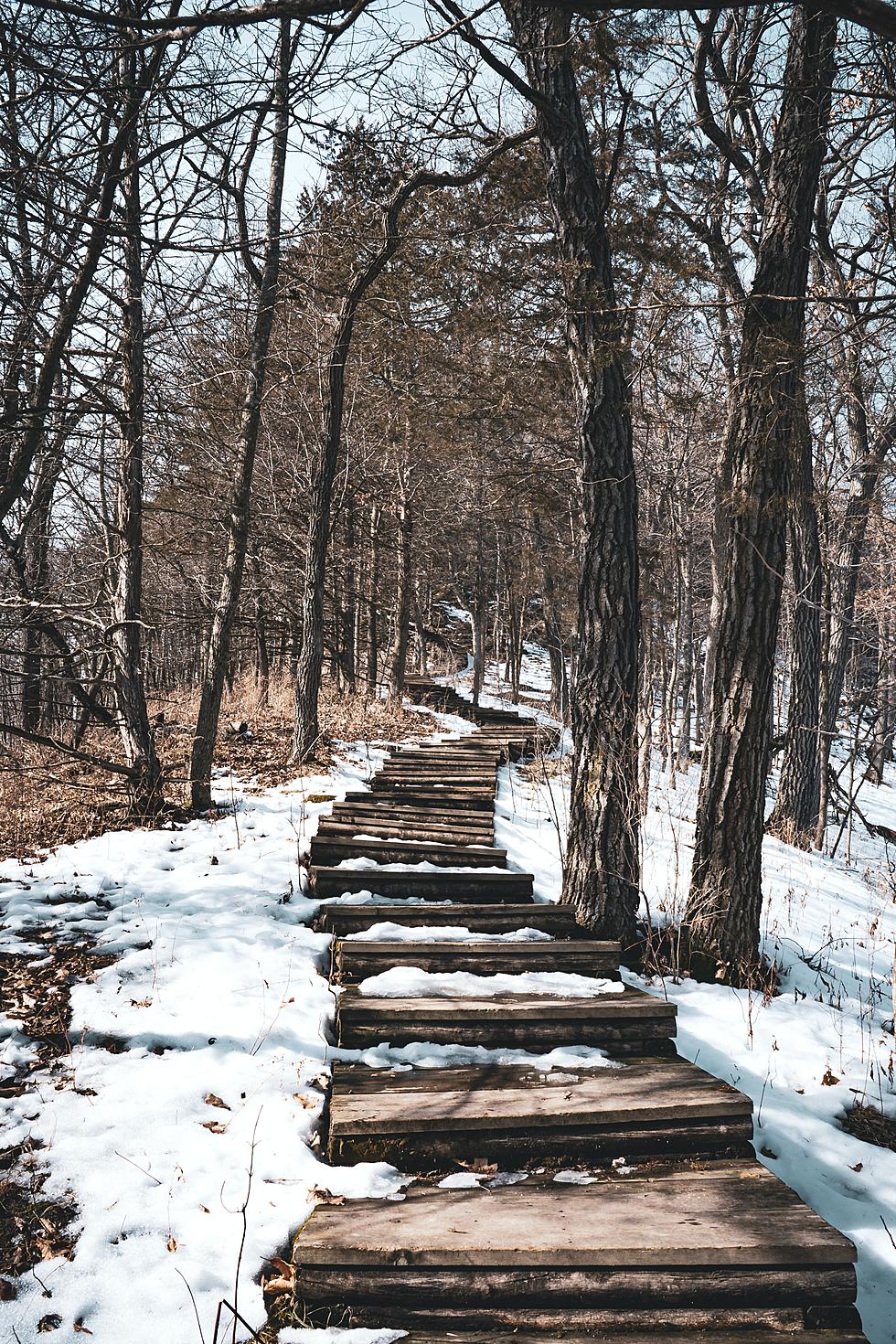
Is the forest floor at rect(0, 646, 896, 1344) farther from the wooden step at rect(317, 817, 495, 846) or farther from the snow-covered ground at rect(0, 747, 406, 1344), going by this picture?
the wooden step at rect(317, 817, 495, 846)

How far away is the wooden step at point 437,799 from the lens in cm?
722

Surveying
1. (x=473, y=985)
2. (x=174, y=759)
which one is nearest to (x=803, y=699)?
(x=473, y=985)

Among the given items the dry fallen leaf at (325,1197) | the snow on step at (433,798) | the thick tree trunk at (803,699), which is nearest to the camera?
the dry fallen leaf at (325,1197)

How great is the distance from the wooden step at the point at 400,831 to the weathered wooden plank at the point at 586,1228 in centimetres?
348

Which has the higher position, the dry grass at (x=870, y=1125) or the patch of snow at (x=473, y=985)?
Answer: the patch of snow at (x=473, y=985)

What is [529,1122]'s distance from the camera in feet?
9.45

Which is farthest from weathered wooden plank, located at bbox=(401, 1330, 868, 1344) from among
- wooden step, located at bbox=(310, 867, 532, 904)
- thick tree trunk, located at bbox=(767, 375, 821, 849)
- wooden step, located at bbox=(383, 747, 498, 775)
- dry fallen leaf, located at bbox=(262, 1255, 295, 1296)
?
thick tree trunk, located at bbox=(767, 375, 821, 849)

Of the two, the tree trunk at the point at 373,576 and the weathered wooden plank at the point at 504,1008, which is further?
the tree trunk at the point at 373,576

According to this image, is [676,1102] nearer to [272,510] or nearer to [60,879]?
[60,879]

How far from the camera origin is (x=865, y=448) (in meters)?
11.4

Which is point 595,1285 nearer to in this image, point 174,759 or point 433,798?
point 433,798

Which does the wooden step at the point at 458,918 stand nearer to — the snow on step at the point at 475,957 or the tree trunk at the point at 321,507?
the snow on step at the point at 475,957

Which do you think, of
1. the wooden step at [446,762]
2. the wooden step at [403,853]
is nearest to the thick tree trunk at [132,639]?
the wooden step at [403,853]

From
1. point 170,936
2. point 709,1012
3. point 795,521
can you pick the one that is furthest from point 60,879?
point 795,521
